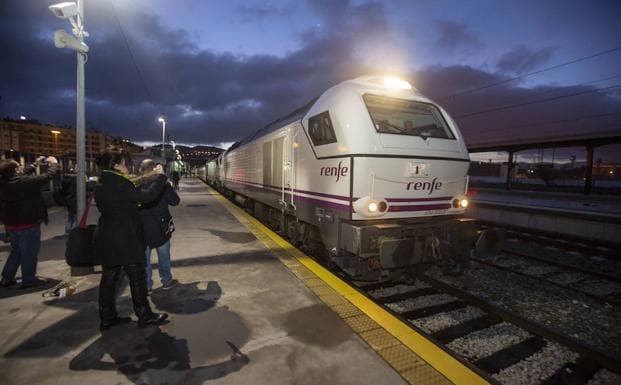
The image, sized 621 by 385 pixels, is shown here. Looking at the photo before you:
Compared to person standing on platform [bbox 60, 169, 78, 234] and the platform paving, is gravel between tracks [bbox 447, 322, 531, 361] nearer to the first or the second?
the platform paving

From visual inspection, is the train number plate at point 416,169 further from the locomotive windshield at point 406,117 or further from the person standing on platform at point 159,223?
the person standing on platform at point 159,223

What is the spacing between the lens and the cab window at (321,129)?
5.18m

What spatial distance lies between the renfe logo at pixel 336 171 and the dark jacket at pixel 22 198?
3731 mm

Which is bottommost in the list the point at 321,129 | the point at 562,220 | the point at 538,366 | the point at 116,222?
the point at 538,366

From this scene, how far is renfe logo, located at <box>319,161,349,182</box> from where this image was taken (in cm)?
478

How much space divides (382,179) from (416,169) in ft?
2.05

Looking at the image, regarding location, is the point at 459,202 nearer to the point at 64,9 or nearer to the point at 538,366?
the point at 538,366

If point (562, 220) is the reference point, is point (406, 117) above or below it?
above

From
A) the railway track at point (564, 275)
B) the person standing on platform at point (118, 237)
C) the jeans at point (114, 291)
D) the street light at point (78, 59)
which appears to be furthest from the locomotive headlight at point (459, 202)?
the street light at point (78, 59)

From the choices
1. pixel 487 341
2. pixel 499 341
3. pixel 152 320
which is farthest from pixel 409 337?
pixel 152 320

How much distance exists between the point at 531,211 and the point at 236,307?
12.7m

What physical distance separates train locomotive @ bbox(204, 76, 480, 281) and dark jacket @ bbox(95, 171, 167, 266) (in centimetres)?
265

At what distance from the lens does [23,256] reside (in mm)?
4434

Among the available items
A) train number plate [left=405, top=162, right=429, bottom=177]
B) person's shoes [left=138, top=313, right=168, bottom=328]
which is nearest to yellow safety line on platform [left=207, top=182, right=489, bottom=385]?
train number plate [left=405, top=162, right=429, bottom=177]
